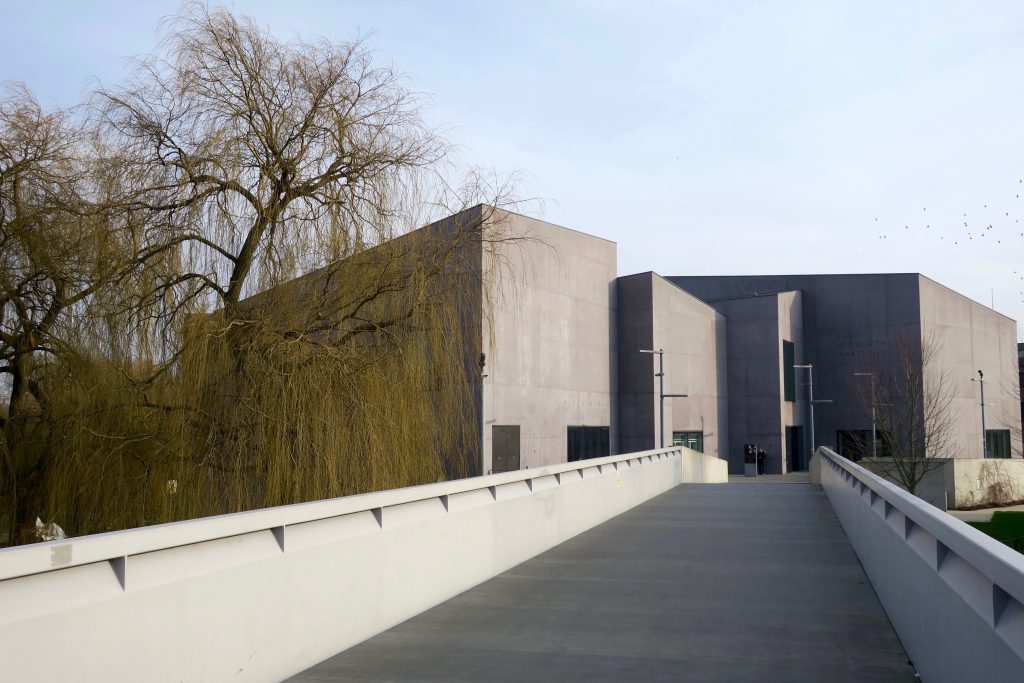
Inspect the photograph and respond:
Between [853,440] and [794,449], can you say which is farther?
[794,449]

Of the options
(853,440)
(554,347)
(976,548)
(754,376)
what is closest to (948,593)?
(976,548)

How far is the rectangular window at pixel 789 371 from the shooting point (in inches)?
2464

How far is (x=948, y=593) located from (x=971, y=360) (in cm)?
6839

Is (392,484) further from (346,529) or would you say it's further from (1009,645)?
(1009,645)

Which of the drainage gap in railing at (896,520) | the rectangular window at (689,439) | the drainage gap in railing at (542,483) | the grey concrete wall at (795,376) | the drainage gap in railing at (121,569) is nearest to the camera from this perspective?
the drainage gap in railing at (121,569)

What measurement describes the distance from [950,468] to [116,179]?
40947mm

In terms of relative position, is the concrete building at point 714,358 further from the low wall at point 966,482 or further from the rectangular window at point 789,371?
the low wall at point 966,482

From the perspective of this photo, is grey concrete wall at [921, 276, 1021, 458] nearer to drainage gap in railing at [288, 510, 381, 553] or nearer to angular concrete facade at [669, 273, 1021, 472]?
angular concrete facade at [669, 273, 1021, 472]

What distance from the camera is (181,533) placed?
516 cm

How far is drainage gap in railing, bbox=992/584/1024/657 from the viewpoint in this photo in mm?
3471

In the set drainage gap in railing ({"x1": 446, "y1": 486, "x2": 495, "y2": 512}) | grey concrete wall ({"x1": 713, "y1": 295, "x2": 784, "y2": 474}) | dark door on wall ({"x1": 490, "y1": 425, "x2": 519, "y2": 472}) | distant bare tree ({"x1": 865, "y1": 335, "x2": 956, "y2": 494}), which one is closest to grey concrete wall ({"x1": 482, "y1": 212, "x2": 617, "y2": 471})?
dark door on wall ({"x1": 490, "y1": 425, "x2": 519, "y2": 472})

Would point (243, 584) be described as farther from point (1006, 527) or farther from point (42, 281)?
point (1006, 527)

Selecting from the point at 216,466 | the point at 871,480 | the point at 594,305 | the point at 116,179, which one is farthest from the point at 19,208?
the point at 594,305

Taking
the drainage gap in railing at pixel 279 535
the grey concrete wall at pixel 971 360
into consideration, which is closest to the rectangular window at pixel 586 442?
the grey concrete wall at pixel 971 360
